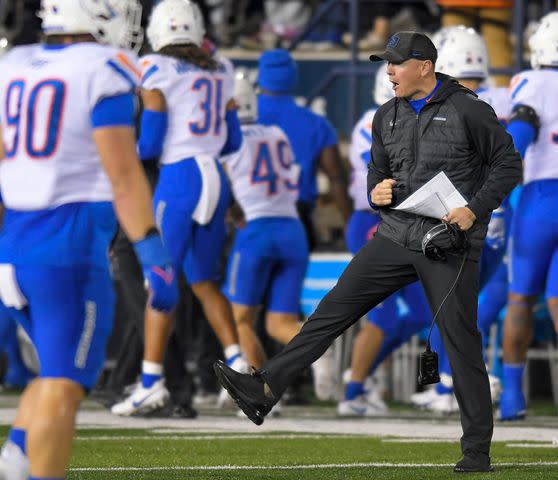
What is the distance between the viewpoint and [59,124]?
195 inches

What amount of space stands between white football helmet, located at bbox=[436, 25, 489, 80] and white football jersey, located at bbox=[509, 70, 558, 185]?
0.59 m

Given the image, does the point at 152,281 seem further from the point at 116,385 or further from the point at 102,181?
the point at 116,385

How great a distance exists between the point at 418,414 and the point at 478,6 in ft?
13.4

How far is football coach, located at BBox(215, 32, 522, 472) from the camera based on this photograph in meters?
6.50

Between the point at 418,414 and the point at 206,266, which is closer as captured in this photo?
the point at 206,266

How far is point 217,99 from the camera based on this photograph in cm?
925

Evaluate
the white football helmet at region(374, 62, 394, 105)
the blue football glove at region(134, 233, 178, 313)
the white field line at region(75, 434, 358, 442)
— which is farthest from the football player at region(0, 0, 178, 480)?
the white football helmet at region(374, 62, 394, 105)

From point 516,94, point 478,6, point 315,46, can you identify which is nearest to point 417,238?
point 516,94

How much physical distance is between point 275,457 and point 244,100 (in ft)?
11.4

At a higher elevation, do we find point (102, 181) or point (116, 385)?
point (102, 181)

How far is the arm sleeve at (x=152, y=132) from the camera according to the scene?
Result: 9.06 metres

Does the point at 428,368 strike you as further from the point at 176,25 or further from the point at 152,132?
the point at 176,25

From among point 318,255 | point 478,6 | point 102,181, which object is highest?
point 102,181

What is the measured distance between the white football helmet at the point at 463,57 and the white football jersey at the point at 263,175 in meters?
1.06
